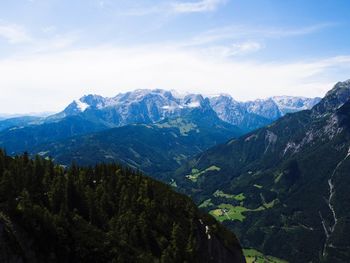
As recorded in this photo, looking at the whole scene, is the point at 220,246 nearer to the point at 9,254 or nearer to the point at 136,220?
the point at 136,220

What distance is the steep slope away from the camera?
275ft

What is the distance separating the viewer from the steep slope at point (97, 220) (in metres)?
83.8

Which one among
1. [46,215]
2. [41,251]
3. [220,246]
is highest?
[46,215]

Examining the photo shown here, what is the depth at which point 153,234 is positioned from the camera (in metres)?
121

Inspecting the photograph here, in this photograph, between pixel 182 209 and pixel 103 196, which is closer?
pixel 103 196

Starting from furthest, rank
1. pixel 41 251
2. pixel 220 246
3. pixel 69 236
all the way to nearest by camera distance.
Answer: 1. pixel 220 246
2. pixel 69 236
3. pixel 41 251

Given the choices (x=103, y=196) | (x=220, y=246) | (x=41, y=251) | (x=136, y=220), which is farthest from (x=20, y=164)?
(x=220, y=246)

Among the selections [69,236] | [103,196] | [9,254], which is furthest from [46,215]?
[103,196]

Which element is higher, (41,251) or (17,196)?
(17,196)

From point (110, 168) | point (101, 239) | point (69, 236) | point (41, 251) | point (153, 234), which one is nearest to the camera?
point (41, 251)

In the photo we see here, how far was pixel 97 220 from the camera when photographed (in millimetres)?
112938

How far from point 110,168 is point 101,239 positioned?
2565 inches

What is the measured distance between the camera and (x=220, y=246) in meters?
137

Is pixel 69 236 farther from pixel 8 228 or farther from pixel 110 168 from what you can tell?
pixel 110 168
